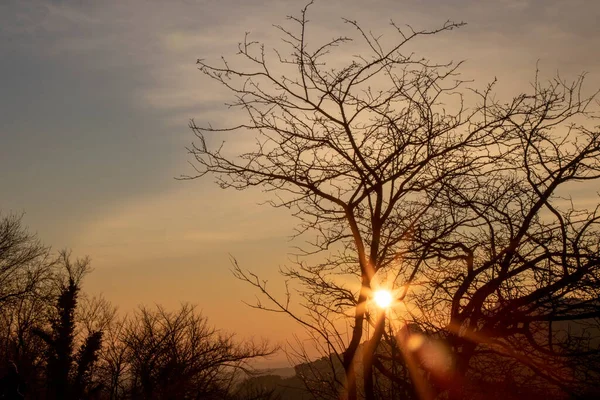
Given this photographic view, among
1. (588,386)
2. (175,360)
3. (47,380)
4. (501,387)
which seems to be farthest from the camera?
(47,380)

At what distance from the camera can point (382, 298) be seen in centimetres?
520

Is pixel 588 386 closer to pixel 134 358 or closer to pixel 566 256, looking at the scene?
pixel 566 256

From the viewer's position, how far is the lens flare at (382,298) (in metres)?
5.14

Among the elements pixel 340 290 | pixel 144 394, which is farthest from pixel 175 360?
pixel 340 290

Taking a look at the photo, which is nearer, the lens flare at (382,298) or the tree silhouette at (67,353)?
the lens flare at (382,298)

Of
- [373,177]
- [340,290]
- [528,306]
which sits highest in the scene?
[373,177]

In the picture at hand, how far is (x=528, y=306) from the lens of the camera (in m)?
5.42

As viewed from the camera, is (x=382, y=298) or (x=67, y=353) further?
(x=67, y=353)

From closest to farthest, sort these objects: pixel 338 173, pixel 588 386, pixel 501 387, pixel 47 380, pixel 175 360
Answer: pixel 588 386 < pixel 338 173 < pixel 501 387 < pixel 175 360 < pixel 47 380

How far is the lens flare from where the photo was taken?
514cm

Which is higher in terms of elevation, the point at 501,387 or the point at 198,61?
the point at 198,61

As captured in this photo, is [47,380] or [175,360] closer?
[175,360]

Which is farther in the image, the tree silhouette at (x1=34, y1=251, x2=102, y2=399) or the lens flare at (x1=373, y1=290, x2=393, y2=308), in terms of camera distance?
the tree silhouette at (x1=34, y1=251, x2=102, y2=399)

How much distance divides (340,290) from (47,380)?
3126cm
